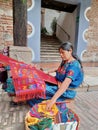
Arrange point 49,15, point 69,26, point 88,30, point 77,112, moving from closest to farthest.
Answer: point 77,112, point 88,30, point 69,26, point 49,15

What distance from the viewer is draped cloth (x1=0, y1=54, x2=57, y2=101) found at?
188 centimetres

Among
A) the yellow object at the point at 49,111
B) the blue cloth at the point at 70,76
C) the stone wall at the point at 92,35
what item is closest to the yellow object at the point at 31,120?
the yellow object at the point at 49,111

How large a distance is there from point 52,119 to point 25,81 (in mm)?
568

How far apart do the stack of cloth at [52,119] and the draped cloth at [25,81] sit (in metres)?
0.24

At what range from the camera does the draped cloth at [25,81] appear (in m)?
1.88

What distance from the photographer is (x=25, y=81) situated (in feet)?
6.27

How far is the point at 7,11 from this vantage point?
207 inches

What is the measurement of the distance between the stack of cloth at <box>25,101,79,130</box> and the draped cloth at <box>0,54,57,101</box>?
0.80 ft

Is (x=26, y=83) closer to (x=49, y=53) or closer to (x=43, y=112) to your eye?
(x=43, y=112)

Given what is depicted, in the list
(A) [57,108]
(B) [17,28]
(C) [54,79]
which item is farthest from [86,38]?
(A) [57,108]

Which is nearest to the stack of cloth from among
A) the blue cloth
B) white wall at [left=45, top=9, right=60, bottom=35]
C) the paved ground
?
the blue cloth

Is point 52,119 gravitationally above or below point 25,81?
below

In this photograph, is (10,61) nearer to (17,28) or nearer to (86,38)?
(17,28)

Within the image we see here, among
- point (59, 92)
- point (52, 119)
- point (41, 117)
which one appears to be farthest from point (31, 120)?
point (59, 92)
